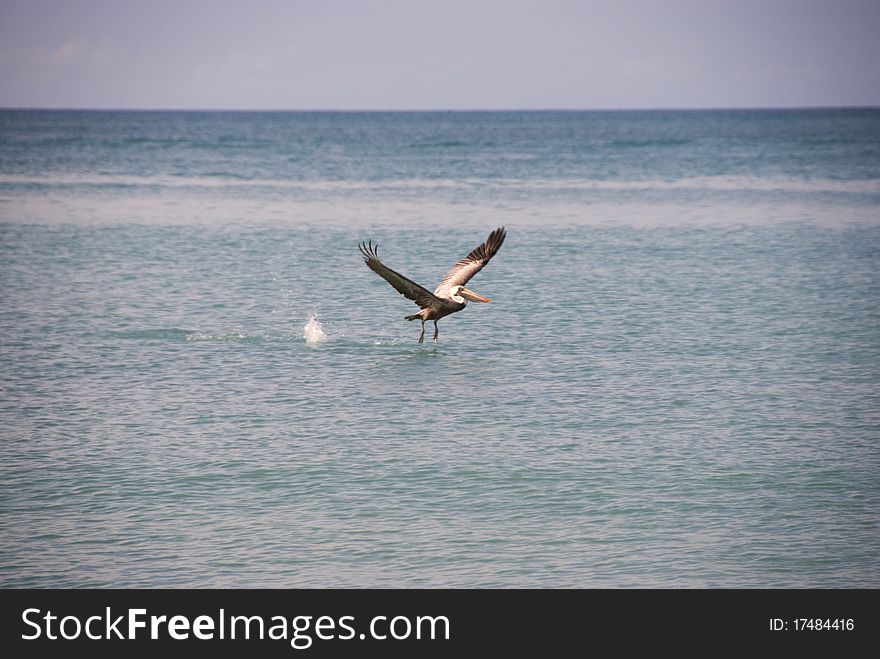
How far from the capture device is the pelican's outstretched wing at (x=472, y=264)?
69.6 feet

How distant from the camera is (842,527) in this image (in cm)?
1305

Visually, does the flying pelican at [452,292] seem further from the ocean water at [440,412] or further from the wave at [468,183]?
the wave at [468,183]

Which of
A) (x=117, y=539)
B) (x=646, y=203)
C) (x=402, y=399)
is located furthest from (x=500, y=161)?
(x=117, y=539)

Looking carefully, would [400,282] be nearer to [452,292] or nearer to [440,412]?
[452,292]

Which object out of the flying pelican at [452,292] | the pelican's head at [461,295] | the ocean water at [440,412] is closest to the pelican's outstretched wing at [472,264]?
the flying pelican at [452,292]

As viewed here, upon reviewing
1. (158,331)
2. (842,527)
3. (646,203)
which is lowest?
(842,527)

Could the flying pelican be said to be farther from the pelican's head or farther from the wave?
the wave

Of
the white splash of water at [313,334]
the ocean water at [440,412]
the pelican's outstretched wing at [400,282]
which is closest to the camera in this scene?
the ocean water at [440,412]

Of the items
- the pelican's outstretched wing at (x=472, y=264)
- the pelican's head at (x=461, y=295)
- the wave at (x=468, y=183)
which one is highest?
the wave at (x=468, y=183)

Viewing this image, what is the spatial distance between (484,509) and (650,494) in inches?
78.4

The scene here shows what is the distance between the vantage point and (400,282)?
64.7ft

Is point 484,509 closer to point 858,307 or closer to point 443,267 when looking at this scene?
point 858,307

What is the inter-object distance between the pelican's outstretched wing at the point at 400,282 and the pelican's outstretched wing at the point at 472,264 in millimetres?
353

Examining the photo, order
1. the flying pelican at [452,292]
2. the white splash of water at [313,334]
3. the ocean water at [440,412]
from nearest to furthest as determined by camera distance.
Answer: the ocean water at [440,412] < the flying pelican at [452,292] < the white splash of water at [313,334]
